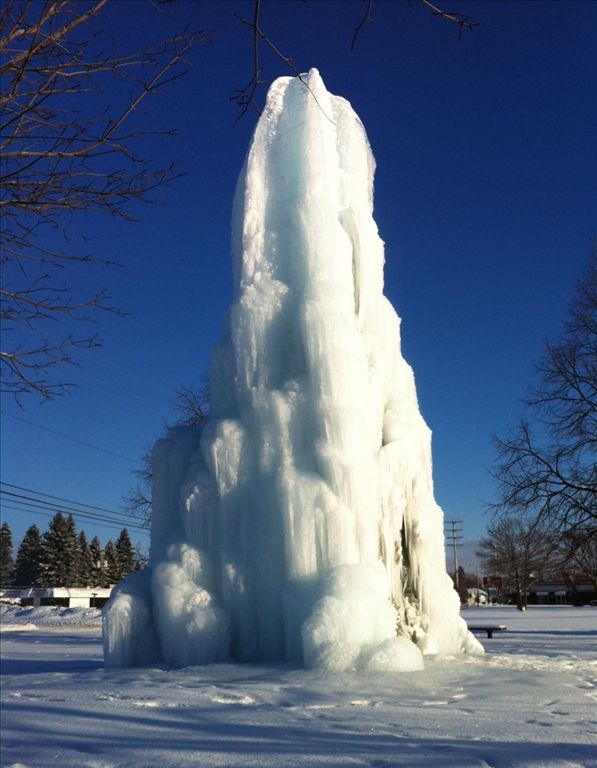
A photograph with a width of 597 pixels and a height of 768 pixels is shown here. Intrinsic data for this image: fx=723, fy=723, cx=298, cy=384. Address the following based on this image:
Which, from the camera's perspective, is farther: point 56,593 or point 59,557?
point 59,557

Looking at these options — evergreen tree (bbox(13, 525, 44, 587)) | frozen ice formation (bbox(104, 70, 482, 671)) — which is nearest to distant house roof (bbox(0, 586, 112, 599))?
evergreen tree (bbox(13, 525, 44, 587))

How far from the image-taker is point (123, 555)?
207 feet

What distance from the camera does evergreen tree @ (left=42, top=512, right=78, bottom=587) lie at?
5384 centimetres

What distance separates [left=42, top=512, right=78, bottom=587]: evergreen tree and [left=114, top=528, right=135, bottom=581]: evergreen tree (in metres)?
5.84

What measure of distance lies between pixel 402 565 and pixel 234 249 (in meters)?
5.19

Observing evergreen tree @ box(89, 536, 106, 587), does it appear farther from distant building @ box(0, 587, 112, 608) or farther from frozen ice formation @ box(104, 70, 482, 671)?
frozen ice formation @ box(104, 70, 482, 671)

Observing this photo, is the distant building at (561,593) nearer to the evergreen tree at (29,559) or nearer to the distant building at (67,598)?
the distant building at (67,598)

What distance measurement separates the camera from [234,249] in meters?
10.8

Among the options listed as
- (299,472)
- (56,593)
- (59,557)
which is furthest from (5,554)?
(299,472)

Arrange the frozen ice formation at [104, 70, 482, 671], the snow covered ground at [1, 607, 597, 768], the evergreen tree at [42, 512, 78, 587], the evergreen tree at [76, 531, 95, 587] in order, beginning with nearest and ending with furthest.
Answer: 1. the snow covered ground at [1, 607, 597, 768]
2. the frozen ice formation at [104, 70, 482, 671]
3. the evergreen tree at [42, 512, 78, 587]
4. the evergreen tree at [76, 531, 95, 587]

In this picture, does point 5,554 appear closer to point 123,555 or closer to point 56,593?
point 123,555

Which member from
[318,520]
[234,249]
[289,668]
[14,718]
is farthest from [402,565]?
[14,718]

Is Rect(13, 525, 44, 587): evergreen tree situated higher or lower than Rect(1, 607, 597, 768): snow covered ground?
higher

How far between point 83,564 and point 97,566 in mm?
3878
